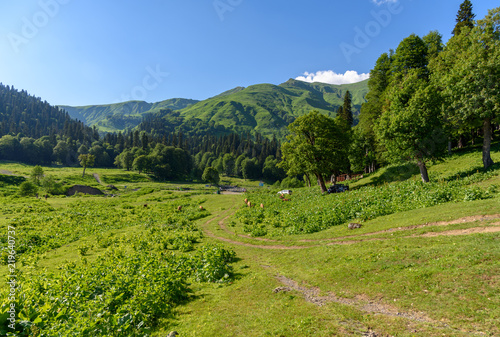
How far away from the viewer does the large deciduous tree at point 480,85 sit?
97.0ft

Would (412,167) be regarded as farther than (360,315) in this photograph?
Yes

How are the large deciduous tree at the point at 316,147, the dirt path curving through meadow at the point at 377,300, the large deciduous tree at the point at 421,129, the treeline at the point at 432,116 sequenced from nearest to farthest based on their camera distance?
the dirt path curving through meadow at the point at 377,300
the treeline at the point at 432,116
the large deciduous tree at the point at 421,129
the large deciduous tree at the point at 316,147

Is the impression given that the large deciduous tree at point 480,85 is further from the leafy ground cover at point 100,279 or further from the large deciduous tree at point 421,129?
the leafy ground cover at point 100,279

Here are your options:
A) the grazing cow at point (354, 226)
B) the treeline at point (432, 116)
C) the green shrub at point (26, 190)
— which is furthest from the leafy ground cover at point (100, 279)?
the green shrub at point (26, 190)

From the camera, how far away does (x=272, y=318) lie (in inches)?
373

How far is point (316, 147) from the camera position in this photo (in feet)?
160

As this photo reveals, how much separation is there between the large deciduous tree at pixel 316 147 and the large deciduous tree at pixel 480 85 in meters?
19.3

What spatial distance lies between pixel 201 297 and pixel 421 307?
983 cm

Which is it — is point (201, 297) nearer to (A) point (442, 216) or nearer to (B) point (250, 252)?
(B) point (250, 252)

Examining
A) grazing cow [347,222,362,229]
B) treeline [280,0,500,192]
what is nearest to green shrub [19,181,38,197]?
treeline [280,0,500,192]

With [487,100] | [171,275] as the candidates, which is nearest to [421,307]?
[171,275]

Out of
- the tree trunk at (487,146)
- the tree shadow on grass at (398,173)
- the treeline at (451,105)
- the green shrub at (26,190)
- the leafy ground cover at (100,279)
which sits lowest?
the leafy ground cover at (100,279)

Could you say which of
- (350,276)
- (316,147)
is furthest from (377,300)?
(316,147)

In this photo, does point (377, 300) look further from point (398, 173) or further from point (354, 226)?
point (398, 173)
